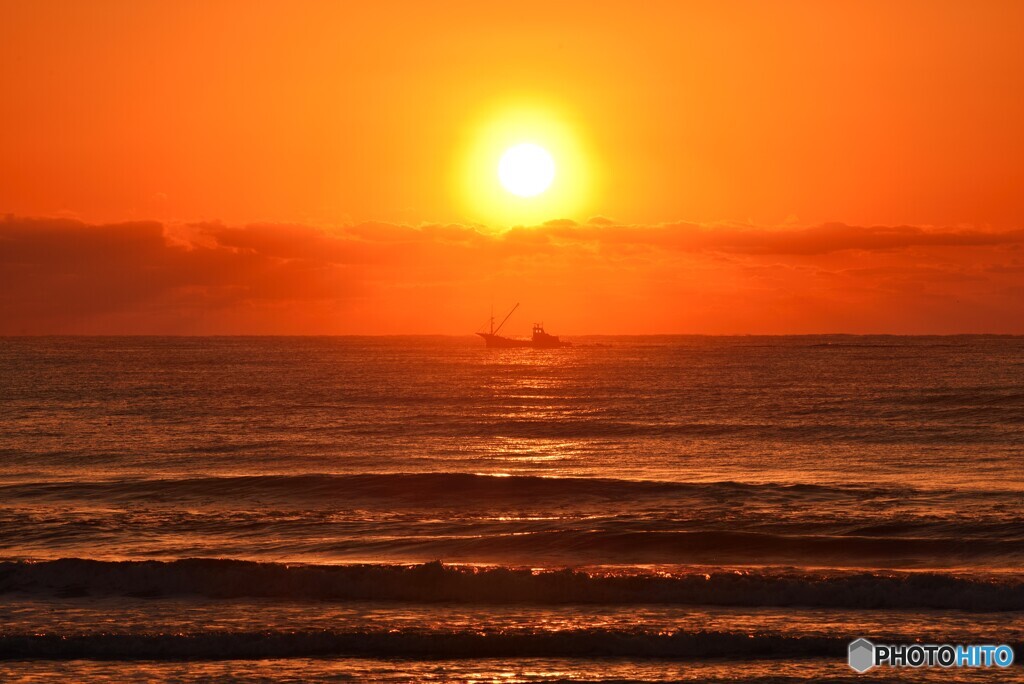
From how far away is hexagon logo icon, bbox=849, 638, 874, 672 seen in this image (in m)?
17.1

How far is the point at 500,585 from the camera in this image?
74.4 feet

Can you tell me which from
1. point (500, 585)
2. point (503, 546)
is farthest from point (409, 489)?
point (500, 585)

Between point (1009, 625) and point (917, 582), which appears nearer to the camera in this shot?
point (1009, 625)

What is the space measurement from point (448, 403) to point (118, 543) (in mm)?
58077

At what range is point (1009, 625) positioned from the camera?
19328mm

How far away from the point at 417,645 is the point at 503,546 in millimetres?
10110

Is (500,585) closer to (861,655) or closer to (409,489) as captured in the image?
(861,655)

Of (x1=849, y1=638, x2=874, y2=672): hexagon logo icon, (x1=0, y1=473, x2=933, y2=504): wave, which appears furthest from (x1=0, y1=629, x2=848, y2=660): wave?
(x1=0, y1=473, x2=933, y2=504): wave

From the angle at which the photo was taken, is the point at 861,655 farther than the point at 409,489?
No

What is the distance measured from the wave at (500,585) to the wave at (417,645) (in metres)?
3.12

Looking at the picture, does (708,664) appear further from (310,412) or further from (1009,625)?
(310,412)

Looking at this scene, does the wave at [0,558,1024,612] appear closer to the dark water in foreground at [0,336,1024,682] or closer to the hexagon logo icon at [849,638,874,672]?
the dark water in foreground at [0,336,1024,682]

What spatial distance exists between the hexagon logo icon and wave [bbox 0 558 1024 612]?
130 inches

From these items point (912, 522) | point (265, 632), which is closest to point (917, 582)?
point (912, 522)
